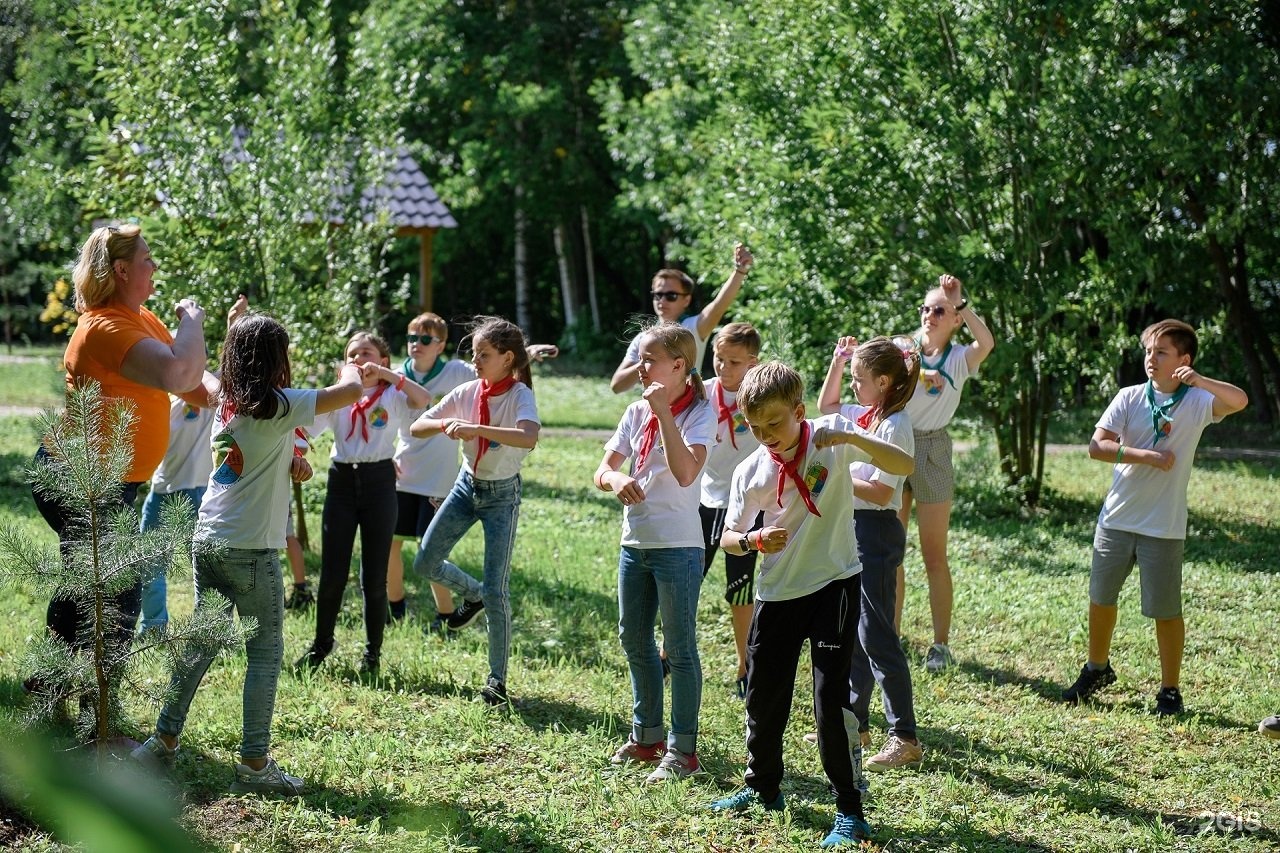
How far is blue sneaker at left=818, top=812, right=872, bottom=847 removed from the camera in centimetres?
429

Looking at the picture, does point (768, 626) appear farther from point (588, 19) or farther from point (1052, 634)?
point (588, 19)

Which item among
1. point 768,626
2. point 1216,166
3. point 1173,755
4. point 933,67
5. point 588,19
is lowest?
point 1173,755

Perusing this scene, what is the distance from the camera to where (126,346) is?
465 cm

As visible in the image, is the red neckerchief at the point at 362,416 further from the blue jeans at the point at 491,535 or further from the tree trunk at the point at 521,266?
the tree trunk at the point at 521,266

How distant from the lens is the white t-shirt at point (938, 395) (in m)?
6.68

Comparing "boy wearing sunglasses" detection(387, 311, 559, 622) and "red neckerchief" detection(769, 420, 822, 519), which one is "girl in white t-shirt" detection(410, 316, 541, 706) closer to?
"boy wearing sunglasses" detection(387, 311, 559, 622)

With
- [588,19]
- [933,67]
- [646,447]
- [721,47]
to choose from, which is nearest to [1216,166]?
[933,67]

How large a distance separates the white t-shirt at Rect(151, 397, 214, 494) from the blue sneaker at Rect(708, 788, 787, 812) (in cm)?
325

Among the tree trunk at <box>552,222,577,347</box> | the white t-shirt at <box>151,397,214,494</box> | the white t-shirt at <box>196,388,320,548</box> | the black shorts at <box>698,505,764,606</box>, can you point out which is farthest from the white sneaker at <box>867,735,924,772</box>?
the tree trunk at <box>552,222,577,347</box>

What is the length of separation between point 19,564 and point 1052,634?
580 cm

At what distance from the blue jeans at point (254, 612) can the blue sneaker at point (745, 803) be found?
1.76 m

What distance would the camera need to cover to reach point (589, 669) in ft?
21.9

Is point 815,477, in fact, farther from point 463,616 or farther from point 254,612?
point 463,616

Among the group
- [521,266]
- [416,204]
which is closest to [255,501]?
[416,204]
